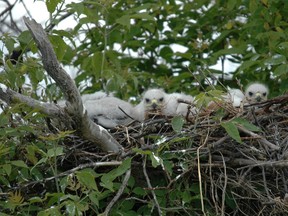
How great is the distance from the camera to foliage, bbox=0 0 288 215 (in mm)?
7340

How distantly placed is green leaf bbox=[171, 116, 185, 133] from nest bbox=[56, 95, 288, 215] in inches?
2.7

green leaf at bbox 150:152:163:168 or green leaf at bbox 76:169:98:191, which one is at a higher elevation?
green leaf at bbox 76:169:98:191

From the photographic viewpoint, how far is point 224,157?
7730 millimetres

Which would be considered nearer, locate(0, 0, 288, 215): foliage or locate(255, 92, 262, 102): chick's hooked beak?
locate(0, 0, 288, 215): foliage

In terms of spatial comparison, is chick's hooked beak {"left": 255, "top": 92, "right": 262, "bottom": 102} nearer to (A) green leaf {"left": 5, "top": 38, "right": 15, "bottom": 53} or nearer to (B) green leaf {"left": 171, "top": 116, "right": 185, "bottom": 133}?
(B) green leaf {"left": 171, "top": 116, "right": 185, "bottom": 133}

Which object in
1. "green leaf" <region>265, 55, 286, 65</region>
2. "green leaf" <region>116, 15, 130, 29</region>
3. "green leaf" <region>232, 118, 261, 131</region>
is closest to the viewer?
"green leaf" <region>232, 118, 261, 131</region>

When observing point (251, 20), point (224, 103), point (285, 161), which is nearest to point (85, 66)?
point (251, 20)

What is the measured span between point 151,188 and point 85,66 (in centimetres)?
293

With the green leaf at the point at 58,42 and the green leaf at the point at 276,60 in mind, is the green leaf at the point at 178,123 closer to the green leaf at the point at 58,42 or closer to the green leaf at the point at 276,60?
the green leaf at the point at 58,42

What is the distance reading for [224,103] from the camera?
25.7 ft

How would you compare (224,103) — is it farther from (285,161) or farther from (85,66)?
(85,66)

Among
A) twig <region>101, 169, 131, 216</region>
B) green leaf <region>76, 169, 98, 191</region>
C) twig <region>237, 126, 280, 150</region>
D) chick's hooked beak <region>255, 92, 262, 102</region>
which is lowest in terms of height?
chick's hooked beak <region>255, 92, 262, 102</region>

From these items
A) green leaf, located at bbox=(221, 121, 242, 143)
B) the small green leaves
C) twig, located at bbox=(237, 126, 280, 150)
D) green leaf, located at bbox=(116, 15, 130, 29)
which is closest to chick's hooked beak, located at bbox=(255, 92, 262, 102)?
green leaf, located at bbox=(116, 15, 130, 29)

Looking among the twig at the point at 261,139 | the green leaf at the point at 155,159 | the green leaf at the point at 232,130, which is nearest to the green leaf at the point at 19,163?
the green leaf at the point at 155,159
